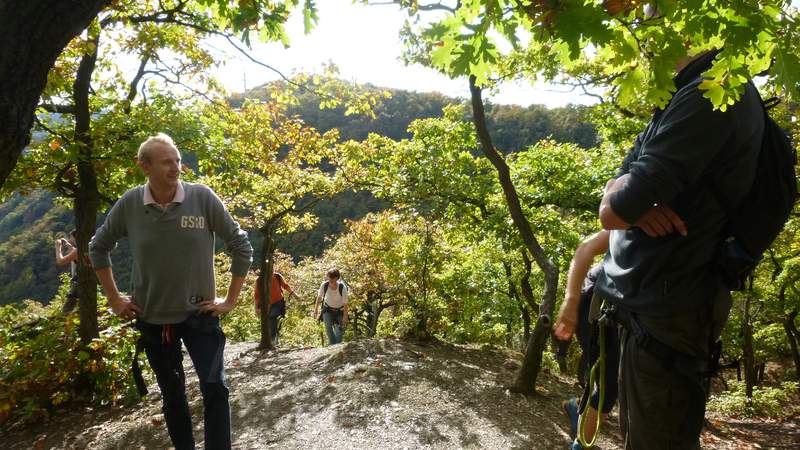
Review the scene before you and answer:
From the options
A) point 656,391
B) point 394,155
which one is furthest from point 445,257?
point 656,391

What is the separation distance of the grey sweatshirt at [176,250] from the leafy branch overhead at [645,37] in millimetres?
1794

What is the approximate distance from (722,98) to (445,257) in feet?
23.5

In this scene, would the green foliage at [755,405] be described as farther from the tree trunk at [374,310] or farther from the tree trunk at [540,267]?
the tree trunk at [374,310]

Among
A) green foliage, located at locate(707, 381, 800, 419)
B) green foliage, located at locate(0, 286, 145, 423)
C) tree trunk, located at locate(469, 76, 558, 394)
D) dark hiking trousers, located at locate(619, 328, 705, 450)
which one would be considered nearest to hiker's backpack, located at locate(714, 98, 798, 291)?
dark hiking trousers, located at locate(619, 328, 705, 450)

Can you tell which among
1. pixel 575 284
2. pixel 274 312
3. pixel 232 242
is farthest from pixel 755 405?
pixel 232 242

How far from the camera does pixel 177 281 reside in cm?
259

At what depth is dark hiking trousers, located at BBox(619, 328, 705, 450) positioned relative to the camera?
1.48m

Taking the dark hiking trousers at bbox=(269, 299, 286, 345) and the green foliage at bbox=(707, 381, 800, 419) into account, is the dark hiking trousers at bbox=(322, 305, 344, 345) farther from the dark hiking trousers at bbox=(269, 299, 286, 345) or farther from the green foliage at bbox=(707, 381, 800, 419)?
the green foliage at bbox=(707, 381, 800, 419)

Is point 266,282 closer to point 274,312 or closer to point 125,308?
point 274,312

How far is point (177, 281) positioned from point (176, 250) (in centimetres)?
17

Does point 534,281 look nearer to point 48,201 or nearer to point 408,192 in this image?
point 408,192

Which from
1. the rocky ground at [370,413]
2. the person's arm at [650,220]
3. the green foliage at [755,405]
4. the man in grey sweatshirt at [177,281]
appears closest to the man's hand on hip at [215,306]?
the man in grey sweatshirt at [177,281]

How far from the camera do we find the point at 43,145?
522 cm

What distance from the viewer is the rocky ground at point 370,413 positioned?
410cm
